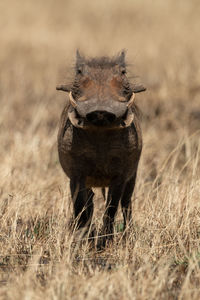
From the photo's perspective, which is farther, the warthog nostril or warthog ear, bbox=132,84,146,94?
warthog ear, bbox=132,84,146,94

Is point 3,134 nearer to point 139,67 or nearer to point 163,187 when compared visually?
point 163,187

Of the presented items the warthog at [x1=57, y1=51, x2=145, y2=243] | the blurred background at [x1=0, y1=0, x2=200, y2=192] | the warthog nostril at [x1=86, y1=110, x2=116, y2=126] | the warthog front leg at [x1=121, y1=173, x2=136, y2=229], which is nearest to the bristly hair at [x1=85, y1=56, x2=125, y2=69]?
the warthog at [x1=57, y1=51, x2=145, y2=243]

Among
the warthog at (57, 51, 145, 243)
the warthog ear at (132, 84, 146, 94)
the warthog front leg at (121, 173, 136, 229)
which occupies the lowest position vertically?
the warthog front leg at (121, 173, 136, 229)

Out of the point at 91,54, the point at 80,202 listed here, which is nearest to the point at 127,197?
the point at 80,202

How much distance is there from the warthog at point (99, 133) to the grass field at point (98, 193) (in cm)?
31

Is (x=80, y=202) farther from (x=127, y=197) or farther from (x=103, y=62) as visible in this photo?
(x=103, y=62)

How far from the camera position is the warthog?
3.77m

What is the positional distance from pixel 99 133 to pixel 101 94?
0.46 meters

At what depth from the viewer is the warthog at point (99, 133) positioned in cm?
377

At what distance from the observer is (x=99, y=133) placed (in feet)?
13.6

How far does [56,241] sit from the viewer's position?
166 inches

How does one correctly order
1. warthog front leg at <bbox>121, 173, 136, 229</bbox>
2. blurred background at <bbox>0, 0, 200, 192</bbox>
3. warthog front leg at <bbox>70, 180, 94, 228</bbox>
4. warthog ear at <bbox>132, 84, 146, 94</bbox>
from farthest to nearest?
1. blurred background at <bbox>0, 0, 200, 192</bbox>
2. warthog front leg at <bbox>121, 173, 136, 229</bbox>
3. warthog front leg at <bbox>70, 180, 94, 228</bbox>
4. warthog ear at <bbox>132, 84, 146, 94</bbox>

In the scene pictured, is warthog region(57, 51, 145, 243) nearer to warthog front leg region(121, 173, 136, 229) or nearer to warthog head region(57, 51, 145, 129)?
warthog head region(57, 51, 145, 129)

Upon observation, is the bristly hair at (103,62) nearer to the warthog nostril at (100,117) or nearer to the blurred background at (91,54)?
the blurred background at (91,54)
